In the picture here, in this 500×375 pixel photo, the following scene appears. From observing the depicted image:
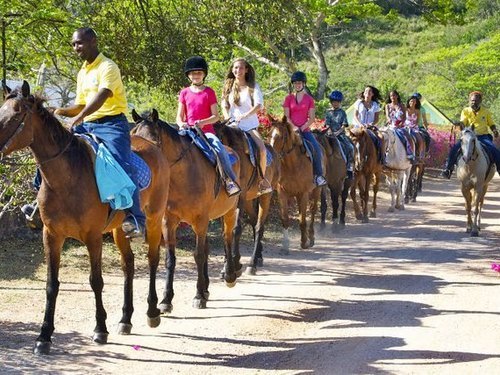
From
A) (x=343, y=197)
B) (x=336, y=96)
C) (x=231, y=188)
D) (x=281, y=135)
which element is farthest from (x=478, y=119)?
(x=231, y=188)

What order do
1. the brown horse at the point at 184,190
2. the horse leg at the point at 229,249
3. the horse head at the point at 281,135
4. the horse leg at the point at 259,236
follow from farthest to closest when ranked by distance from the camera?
the horse head at the point at 281,135 < the horse leg at the point at 259,236 < the horse leg at the point at 229,249 < the brown horse at the point at 184,190

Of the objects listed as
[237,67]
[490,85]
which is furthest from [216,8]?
[490,85]

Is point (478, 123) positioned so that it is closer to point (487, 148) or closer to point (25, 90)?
point (487, 148)

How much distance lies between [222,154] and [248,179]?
5.79 feet

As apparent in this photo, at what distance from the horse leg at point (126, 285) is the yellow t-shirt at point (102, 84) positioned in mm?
1306

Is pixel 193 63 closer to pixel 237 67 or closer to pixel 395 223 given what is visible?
pixel 237 67

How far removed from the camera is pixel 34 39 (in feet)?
42.4

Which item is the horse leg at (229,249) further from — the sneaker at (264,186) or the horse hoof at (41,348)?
the horse hoof at (41,348)

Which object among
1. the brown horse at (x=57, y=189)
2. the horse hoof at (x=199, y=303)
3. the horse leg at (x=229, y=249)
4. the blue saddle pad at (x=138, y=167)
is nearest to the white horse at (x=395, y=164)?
the horse leg at (x=229, y=249)

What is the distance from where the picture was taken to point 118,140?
829cm

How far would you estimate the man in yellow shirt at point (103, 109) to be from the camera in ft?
26.8

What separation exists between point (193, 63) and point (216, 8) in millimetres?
3425

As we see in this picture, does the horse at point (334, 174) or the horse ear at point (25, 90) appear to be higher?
the horse ear at point (25, 90)

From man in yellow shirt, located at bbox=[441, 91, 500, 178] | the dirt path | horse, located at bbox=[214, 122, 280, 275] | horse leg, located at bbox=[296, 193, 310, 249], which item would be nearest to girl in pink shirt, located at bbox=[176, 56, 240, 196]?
horse, located at bbox=[214, 122, 280, 275]
